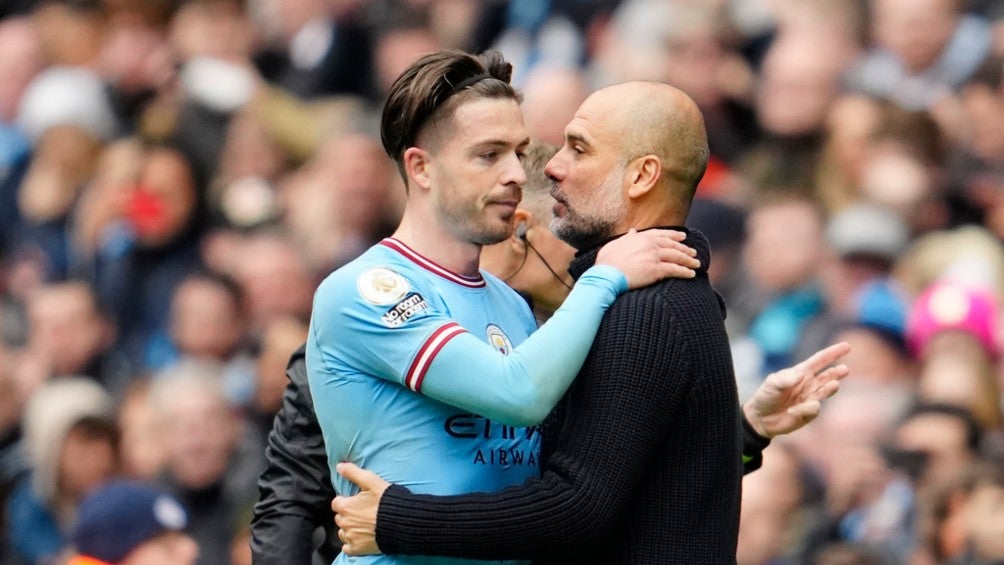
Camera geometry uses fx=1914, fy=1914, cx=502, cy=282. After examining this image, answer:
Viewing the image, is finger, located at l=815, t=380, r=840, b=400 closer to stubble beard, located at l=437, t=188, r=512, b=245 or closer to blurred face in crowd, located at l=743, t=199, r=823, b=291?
stubble beard, located at l=437, t=188, r=512, b=245

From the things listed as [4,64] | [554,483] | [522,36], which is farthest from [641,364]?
[4,64]

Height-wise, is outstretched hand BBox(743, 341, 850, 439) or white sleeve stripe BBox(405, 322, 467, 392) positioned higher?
outstretched hand BBox(743, 341, 850, 439)

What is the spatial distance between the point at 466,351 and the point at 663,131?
69 cm

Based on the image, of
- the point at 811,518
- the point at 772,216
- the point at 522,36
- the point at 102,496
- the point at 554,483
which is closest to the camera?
the point at 554,483

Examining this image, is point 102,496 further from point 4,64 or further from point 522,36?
point 4,64

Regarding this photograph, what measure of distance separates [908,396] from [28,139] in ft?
20.2

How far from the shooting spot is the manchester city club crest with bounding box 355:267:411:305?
3.99 meters

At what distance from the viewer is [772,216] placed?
7.48 meters

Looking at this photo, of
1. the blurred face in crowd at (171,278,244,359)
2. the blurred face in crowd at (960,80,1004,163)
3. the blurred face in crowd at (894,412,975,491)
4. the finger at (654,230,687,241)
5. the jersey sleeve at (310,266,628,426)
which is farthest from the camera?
the blurred face in crowd at (171,278,244,359)

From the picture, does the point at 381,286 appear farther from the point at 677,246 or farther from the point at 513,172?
the point at 677,246

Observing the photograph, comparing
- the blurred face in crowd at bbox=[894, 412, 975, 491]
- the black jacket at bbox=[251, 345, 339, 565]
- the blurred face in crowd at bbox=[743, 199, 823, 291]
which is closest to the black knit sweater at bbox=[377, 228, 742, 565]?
the black jacket at bbox=[251, 345, 339, 565]

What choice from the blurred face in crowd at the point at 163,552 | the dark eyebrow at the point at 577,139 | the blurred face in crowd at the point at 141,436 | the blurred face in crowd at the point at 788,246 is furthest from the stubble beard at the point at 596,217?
the blurred face in crowd at the point at 141,436

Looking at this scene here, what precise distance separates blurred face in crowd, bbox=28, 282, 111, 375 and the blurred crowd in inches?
0.6

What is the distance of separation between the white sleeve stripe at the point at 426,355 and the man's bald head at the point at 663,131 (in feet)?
1.97
